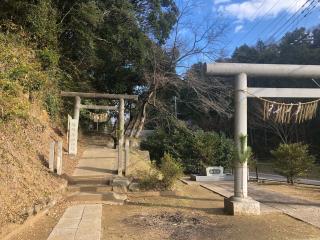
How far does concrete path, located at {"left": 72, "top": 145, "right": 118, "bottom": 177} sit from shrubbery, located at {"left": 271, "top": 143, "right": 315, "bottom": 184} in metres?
6.71

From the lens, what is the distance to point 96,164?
16.0 metres

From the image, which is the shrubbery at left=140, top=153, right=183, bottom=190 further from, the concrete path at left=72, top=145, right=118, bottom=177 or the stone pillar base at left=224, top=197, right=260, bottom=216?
the stone pillar base at left=224, top=197, right=260, bottom=216

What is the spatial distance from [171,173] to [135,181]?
1175mm

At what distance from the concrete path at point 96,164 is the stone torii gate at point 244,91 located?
18.2 ft

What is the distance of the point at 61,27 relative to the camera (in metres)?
18.4

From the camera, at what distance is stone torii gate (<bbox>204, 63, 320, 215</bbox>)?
9.41 meters

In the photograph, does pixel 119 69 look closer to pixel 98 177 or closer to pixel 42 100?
pixel 42 100

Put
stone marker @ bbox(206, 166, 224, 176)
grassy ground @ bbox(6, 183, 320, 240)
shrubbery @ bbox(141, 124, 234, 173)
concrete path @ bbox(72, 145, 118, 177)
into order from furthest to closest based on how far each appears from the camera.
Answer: shrubbery @ bbox(141, 124, 234, 173), stone marker @ bbox(206, 166, 224, 176), concrete path @ bbox(72, 145, 118, 177), grassy ground @ bbox(6, 183, 320, 240)

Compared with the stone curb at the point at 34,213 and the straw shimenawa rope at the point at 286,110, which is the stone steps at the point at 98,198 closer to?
the stone curb at the point at 34,213

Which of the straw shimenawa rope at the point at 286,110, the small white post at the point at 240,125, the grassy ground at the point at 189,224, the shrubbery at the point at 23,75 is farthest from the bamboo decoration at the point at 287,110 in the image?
the shrubbery at the point at 23,75

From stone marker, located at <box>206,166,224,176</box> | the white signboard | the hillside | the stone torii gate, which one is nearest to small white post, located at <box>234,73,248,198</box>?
the stone torii gate

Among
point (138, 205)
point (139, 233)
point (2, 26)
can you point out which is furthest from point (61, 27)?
point (139, 233)

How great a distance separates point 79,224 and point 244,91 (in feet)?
16.0

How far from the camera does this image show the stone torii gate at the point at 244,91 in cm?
941
